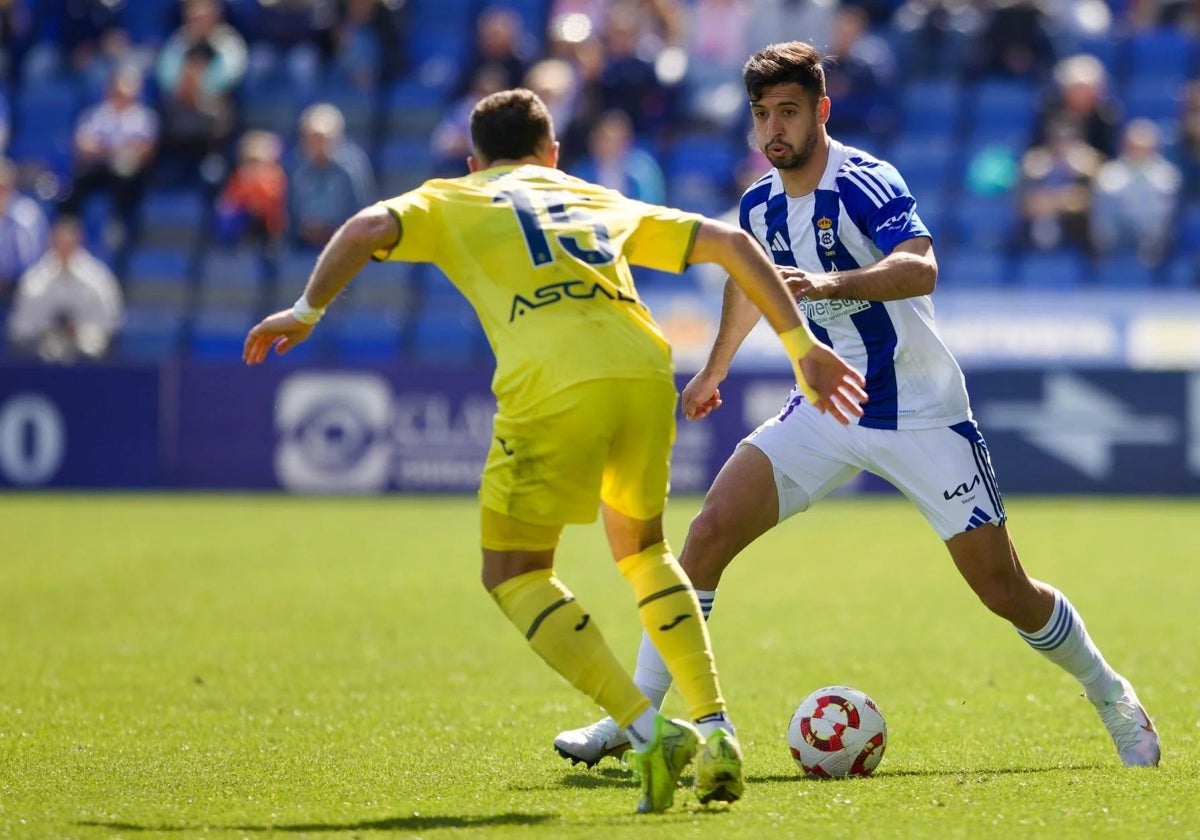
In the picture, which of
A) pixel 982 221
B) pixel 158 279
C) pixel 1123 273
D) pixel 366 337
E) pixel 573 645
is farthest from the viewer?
pixel 158 279

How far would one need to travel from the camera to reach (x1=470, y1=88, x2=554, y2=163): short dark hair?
18.6ft

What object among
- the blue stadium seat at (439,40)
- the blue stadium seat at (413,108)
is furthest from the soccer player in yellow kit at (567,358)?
the blue stadium seat at (439,40)

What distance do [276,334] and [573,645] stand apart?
1299 mm

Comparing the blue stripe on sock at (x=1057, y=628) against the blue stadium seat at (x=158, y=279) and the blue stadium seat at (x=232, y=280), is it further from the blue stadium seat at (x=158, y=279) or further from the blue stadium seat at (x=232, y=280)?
the blue stadium seat at (x=158, y=279)

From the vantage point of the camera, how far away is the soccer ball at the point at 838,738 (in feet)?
20.4

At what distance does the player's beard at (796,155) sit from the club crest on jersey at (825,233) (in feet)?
0.69

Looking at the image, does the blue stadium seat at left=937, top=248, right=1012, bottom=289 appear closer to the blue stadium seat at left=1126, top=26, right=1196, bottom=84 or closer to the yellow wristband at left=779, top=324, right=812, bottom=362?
the blue stadium seat at left=1126, top=26, right=1196, bottom=84

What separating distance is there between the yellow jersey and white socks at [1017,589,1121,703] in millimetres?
1883

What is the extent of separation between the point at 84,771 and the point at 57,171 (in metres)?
17.1

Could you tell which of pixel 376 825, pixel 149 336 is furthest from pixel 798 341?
pixel 149 336

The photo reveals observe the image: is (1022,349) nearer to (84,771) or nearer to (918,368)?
(918,368)

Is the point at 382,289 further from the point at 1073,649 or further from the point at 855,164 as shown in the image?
the point at 1073,649

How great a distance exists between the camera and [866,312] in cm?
659

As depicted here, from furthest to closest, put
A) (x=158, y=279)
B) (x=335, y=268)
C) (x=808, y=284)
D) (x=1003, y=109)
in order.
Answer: (x=1003, y=109) < (x=158, y=279) < (x=808, y=284) < (x=335, y=268)
